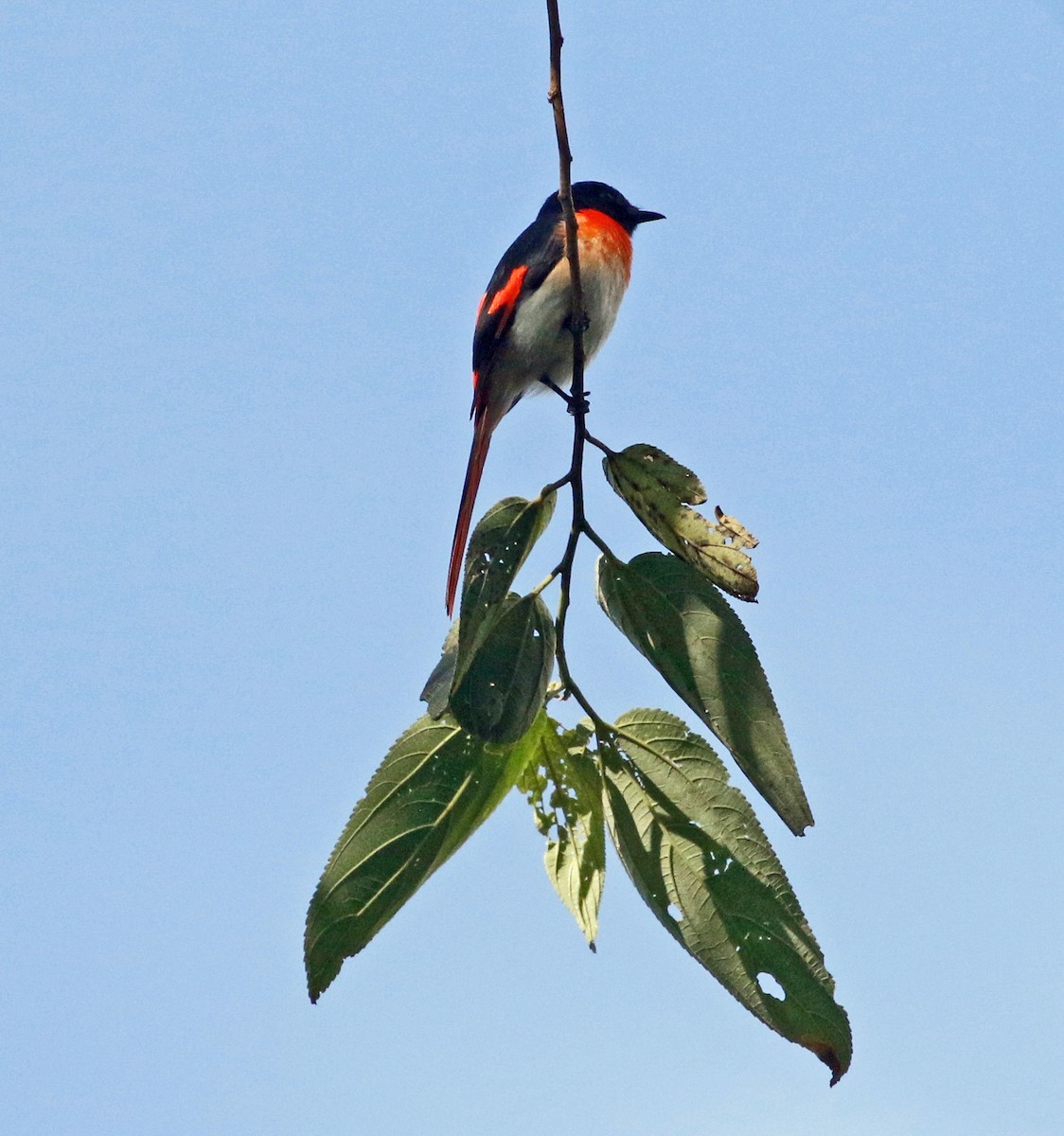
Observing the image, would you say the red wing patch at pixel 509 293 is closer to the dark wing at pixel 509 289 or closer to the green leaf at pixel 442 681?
the dark wing at pixel 509 289

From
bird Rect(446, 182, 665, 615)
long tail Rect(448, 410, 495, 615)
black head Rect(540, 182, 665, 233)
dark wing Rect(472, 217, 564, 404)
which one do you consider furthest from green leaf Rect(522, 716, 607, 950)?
black head Rect(540, 182, 665, 233)

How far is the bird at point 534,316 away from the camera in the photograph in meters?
4.29

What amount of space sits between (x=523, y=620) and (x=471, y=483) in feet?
6.71

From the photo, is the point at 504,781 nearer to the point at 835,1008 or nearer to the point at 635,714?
the point at 635,714

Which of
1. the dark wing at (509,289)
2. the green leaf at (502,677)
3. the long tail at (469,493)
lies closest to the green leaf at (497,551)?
the green leaf at (502,677)

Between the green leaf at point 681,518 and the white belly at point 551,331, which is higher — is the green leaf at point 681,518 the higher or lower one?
the lower one

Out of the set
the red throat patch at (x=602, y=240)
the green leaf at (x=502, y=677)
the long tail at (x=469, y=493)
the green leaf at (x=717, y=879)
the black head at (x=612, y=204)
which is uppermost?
the black head at (x=612, y=204)

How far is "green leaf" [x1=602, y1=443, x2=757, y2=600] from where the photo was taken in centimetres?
200

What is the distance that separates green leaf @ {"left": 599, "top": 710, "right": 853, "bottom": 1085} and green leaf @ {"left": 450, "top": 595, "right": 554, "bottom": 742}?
0.19 meters

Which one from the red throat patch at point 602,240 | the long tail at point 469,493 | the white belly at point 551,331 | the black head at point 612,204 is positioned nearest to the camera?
the long tail at point 469,493

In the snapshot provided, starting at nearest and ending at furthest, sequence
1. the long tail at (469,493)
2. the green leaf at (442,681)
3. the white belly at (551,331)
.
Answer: the green leaf at (442,681), the long tail at (469,493), the white belly at (551,331)

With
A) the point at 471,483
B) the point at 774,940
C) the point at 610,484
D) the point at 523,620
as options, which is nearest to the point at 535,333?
the point at 471,483

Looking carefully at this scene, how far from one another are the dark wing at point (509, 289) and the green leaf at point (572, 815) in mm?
2593

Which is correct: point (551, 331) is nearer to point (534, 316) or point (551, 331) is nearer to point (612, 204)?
point (534, 316)
